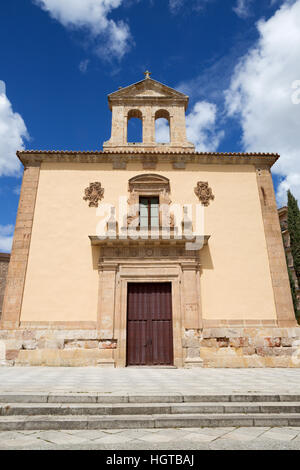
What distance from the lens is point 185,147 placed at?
1166 centimetres

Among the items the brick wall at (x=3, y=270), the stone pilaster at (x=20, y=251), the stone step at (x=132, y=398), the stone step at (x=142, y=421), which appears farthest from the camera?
the brick wall at (x=3, y=270)

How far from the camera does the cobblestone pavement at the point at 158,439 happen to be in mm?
2682

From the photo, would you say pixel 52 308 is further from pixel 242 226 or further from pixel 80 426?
pixel 242 226

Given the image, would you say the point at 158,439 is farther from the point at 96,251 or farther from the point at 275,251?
the point at 275,251

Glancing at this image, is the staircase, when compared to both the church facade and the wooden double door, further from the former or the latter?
the wooden double door

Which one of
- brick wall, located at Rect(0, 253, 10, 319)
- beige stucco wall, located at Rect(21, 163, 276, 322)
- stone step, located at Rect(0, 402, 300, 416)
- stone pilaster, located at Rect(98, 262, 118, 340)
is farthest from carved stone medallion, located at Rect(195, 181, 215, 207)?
brick wall, located at Rect(0, 253, 10, 319)

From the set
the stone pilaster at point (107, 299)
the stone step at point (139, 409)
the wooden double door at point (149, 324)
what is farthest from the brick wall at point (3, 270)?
the stone step at point (139, 409)

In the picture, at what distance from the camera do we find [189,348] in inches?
340

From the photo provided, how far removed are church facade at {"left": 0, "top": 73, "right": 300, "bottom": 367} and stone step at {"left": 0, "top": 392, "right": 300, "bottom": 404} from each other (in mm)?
4705

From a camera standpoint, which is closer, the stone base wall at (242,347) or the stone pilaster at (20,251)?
the stone base wall at (242,347)

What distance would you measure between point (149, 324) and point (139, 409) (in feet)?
17.8

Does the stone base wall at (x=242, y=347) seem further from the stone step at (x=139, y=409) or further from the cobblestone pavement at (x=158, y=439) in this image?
the cobblestone pavement at (x=158, y=439)
